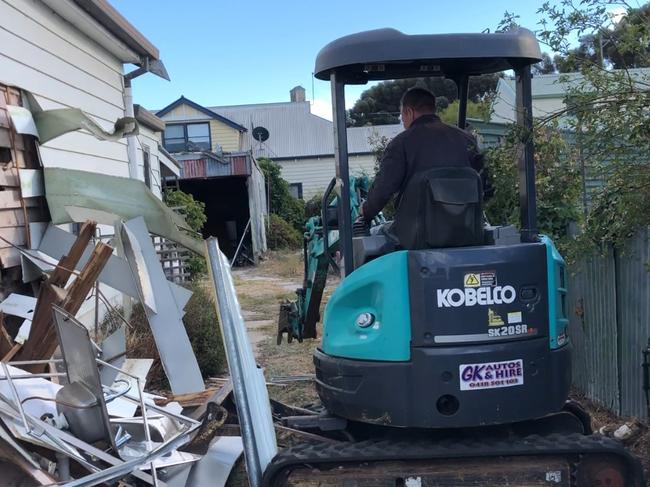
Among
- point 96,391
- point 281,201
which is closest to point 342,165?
point 96,391

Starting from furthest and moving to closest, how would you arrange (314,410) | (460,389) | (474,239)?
(314,410) → (474,239) → (460,389)

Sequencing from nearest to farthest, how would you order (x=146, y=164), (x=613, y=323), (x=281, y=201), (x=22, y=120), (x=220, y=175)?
1. (x=22, y=120)
2. (x=613, y=323)
3. (x=146, y=164)
4. (x=220, y=175)
5. (x=281, y=201)

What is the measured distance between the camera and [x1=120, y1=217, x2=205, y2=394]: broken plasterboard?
5203 mm

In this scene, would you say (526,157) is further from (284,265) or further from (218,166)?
(218,166)

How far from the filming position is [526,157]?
364 cm

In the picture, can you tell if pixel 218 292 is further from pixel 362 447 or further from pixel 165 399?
pixel 165 399

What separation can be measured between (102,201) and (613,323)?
4.58m

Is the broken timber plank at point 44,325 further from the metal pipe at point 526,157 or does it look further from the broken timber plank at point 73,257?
the metal pipe at point 526,157

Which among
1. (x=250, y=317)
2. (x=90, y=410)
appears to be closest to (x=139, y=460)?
(x=90, y=410)

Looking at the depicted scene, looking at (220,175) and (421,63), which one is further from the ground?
(220,175)

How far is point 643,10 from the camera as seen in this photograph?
3527 millimetres

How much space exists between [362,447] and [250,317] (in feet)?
27.5

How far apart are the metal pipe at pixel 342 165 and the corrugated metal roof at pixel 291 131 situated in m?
28.3

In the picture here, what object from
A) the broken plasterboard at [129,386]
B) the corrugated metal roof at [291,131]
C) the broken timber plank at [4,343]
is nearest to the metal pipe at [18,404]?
the broken plasterboard at [129,386]
